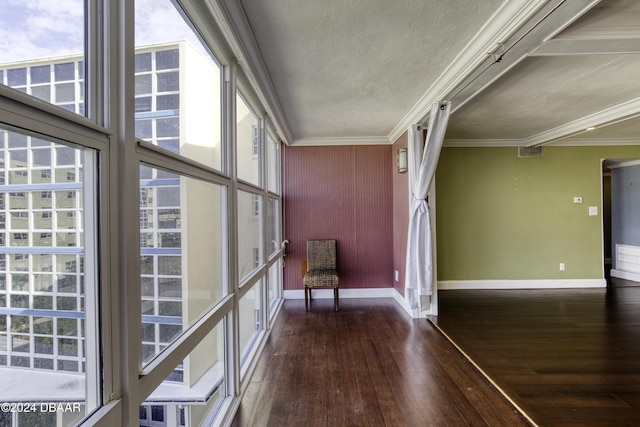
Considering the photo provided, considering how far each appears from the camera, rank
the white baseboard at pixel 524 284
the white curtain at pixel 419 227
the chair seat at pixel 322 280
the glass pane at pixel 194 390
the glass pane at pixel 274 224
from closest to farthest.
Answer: the glass pane at pixel 194 390
the white curtain at pixel 419 227
the chair seat at pixel 322 280
the glass pane at pixel 274 224
the white baseboard at pixel 524 284

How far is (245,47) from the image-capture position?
180cm

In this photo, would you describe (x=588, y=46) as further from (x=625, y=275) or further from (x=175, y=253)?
(x=625, y=275)

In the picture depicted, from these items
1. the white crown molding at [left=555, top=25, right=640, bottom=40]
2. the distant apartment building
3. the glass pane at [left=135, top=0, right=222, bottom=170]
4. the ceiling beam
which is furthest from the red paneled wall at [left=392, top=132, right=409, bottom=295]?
the distant apartment building

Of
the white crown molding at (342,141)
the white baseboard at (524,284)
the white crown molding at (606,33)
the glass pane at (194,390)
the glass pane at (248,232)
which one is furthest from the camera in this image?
the white baseboard at (524,284)

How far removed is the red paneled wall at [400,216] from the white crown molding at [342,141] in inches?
9.2

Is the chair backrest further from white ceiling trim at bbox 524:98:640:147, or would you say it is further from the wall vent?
white ceiling trim at bbox 524:98:640:147

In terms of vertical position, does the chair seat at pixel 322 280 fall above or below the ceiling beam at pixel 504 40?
below

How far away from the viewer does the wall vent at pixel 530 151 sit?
451 cm

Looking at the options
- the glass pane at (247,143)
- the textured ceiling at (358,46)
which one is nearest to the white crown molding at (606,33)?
the textured ceiling at (358,46)

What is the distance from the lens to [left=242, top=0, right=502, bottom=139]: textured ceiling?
158 centimetres

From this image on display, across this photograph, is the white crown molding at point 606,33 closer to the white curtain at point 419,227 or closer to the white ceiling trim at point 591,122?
the white curtain at point 419,227

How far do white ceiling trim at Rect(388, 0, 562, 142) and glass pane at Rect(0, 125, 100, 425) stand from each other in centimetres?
207

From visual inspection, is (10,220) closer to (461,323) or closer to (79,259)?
(79,259)

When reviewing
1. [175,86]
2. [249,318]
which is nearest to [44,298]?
[175,86]
